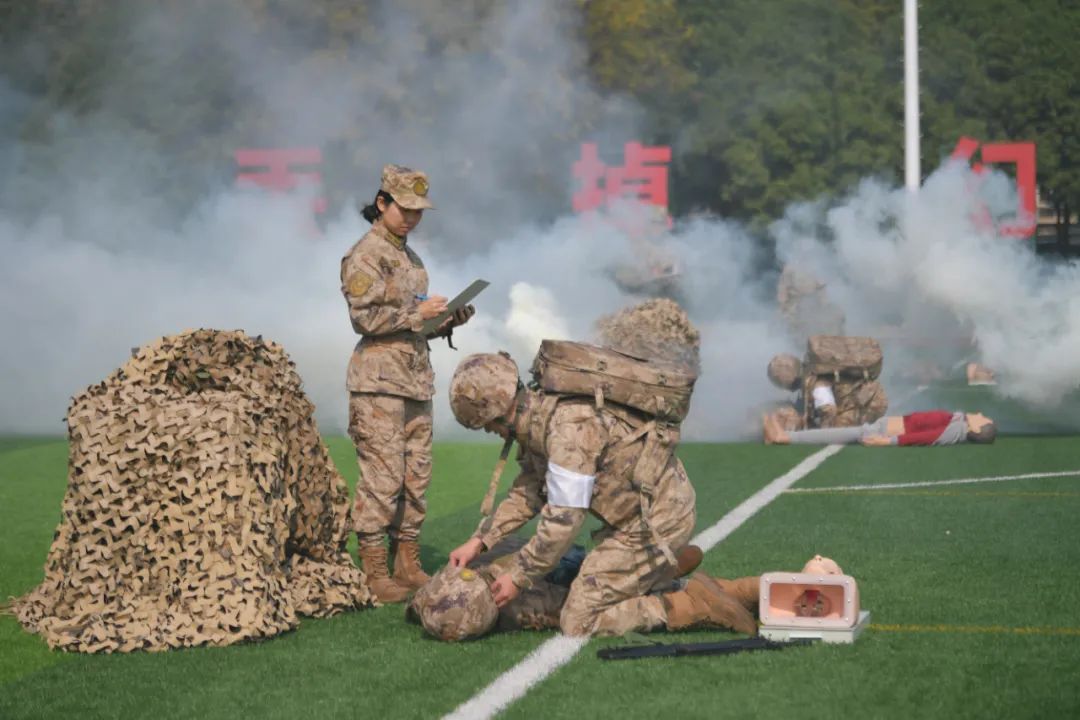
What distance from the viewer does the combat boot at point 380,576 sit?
1101 centimetres

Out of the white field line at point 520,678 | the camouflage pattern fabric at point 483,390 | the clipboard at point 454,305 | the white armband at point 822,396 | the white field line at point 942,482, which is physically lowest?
the white field line at point 520,678

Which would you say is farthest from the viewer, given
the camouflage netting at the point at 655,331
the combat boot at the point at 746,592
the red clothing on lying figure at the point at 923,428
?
the camouflage netting at the point at 655,331

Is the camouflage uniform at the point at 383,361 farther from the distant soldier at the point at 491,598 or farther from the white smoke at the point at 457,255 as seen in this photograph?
the white smoke at the point at 457,255

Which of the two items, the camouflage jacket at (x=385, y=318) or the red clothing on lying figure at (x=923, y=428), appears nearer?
the camouflage jacket at (x=385, y=318)

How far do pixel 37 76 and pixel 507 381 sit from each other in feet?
105

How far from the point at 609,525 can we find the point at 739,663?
1190mm

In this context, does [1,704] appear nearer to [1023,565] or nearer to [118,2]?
[1023,565]

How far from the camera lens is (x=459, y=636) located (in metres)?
9.50

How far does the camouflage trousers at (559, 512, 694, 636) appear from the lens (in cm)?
956

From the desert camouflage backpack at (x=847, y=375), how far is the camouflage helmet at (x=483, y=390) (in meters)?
12.4

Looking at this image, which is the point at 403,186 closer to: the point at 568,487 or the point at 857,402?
the point at 568,487

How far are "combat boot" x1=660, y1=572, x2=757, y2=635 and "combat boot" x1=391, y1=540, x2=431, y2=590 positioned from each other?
224cm

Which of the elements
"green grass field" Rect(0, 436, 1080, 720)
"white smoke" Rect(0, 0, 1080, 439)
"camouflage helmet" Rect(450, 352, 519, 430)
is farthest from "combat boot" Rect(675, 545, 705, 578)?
"white smoke" Rect(0, 0, 1080, 439)

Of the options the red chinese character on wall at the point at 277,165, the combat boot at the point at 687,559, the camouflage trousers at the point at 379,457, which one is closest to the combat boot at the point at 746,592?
the combat boot at the point at 687,559
